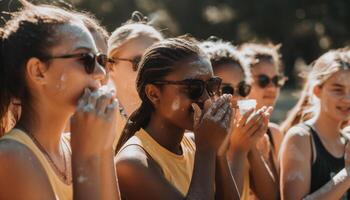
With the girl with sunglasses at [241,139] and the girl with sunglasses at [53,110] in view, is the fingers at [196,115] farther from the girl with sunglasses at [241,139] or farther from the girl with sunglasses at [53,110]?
the girl with sunglasses at [241,139]

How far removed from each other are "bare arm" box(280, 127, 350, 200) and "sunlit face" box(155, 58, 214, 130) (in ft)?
3.64

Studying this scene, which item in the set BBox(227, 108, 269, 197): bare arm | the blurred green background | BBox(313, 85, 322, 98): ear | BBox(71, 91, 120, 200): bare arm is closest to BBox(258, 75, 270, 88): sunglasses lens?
BBox(313, 85, 322, 98): ear

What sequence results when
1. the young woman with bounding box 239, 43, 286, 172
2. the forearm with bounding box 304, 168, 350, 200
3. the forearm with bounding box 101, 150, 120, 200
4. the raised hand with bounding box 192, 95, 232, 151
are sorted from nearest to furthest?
the forearm with bounding box 101, 150, 120, 200
the raised hand with bounding box 192, 95, 232, 151
the forearm with bounding box 304, 168, 350, 200
the young woman with bounding box 239, 43, 286, 172

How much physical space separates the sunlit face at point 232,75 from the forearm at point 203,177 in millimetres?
1237

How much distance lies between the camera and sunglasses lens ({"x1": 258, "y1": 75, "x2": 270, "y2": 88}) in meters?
5.25

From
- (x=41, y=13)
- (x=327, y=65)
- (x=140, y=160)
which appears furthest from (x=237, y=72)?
(x=41, y=13)

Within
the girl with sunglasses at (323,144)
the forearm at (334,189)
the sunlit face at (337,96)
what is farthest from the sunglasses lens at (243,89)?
the forearm at (334,189)

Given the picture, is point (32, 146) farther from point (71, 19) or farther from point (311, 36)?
point (311, 36)

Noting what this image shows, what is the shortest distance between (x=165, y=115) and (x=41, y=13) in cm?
78

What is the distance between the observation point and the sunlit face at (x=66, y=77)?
2.59 metres

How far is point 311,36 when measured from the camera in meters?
21.0

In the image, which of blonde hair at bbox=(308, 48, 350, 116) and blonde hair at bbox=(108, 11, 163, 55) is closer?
blonde hair at bbox=(108, 11, 163, 55)

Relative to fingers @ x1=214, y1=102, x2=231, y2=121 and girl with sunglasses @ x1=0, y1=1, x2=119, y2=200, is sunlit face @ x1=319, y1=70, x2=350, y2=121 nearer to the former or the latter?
fingers @ x1=214, y1=102, x2=231, y2=121

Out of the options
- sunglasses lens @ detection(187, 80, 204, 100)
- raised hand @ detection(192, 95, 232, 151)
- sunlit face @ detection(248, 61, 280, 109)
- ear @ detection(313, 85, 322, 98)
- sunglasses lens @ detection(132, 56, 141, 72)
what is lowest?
sunlit face @ detection(248, 61, 280, 109)
